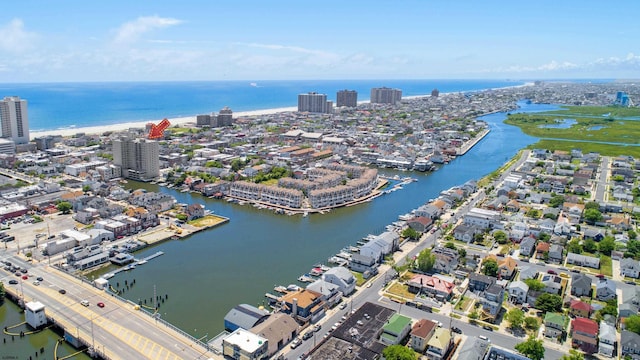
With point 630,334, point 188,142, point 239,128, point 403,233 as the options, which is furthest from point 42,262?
point 239,128

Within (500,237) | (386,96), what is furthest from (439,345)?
(386,96)

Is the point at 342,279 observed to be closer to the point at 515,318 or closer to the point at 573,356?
the point at 515,318

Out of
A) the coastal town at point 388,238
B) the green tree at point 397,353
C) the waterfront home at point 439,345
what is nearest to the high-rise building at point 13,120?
the coastal town at point 388,238

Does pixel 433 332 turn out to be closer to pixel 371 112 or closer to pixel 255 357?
pixel 255 357

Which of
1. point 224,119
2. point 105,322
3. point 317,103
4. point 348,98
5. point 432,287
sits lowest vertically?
point 105,322

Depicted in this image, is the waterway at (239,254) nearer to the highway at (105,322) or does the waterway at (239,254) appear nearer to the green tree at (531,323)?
the highway at (105,322)
